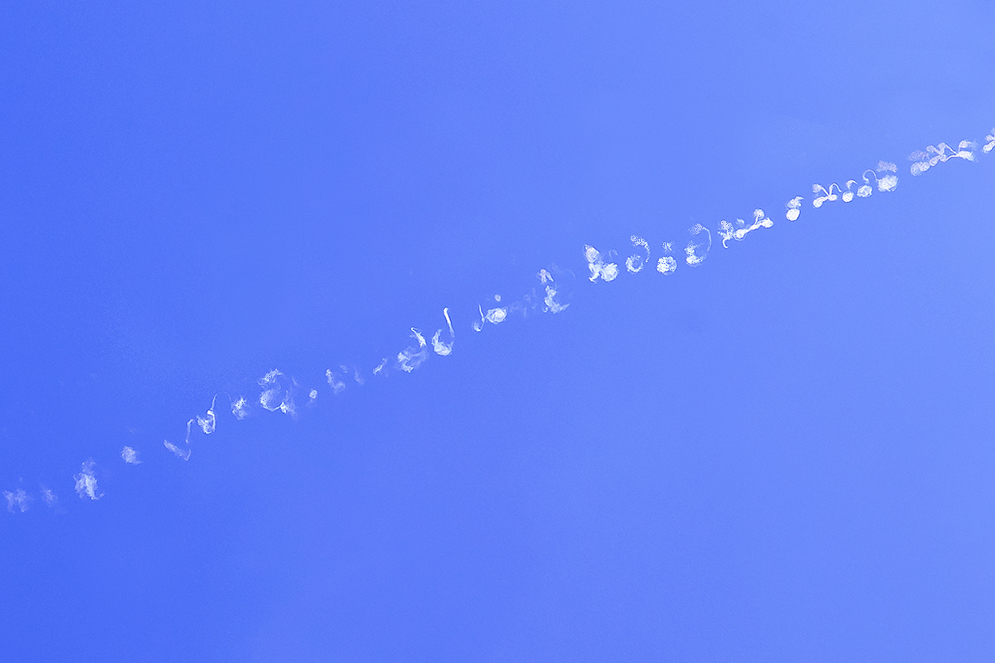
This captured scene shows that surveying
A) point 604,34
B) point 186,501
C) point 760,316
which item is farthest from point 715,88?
point 186,501

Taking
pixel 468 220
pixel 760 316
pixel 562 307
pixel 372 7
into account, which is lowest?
pixel 760 316

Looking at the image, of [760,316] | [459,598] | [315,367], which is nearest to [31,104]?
[315,367]

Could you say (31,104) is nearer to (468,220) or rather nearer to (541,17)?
(468,220)

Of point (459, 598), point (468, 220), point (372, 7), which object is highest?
point (372, 7)

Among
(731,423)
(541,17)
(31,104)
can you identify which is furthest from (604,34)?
(31,104)

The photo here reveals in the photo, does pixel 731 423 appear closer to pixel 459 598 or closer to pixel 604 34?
pixel 459 598

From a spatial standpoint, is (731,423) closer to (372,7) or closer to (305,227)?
(305,227)

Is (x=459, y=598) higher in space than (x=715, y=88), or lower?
lower

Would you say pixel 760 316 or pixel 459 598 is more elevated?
pixel 760 316
